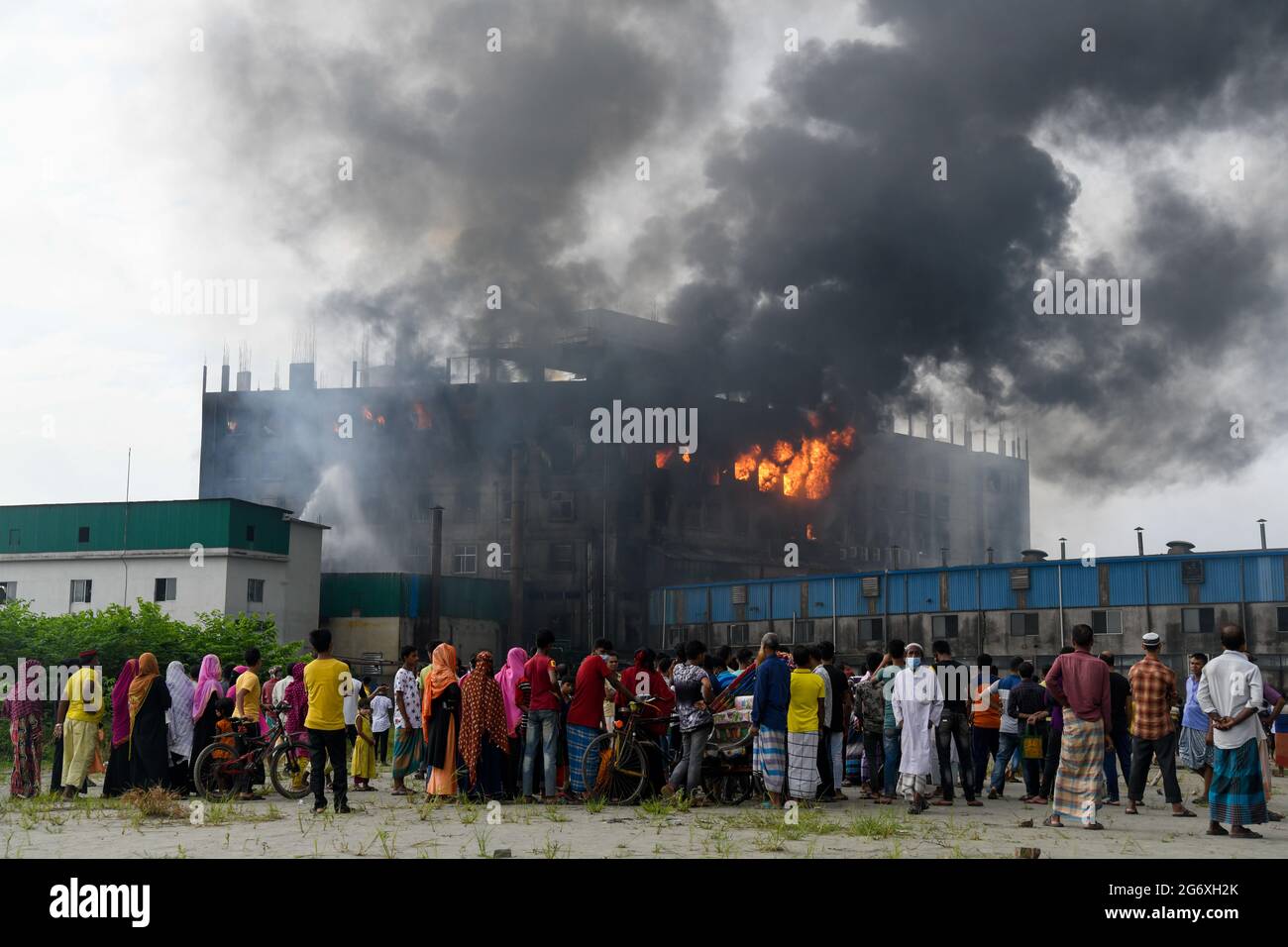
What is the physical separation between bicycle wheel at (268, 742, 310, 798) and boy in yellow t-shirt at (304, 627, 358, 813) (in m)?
1.56

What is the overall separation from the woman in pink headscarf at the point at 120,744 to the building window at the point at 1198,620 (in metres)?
42.5

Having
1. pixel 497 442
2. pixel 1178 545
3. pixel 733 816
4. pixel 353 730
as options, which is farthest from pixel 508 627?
pixel 733 816

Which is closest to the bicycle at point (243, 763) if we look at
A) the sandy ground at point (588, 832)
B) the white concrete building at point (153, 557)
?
the sandy ground at point (588, 832)

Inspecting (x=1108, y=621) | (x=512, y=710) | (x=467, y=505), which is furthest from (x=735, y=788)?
(x=467, y=505)

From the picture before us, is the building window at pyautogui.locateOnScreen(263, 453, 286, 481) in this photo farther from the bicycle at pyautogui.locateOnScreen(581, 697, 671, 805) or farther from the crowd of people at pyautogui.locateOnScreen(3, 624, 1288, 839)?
the bicycle at pyautogui.locateOnScreen(581, 697, 671, 805)

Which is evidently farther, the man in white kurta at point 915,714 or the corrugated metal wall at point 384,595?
the corrugated metal wall at point 384,595

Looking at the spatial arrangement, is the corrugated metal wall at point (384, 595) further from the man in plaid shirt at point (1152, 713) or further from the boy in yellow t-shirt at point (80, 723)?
the man in plaid shirt at point (1152, 713)

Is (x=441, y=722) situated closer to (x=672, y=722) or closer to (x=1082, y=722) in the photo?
(x=672, y=722)

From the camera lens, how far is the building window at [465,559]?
230 ft

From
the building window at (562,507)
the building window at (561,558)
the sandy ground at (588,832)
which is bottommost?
the sandy ground at (588,832)

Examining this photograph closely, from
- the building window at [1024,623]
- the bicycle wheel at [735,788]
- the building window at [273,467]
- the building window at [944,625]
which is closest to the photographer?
the bicycle wheel at [735,788]

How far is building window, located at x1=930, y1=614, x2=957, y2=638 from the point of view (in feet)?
180

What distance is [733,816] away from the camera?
Result: 44.2 feet
